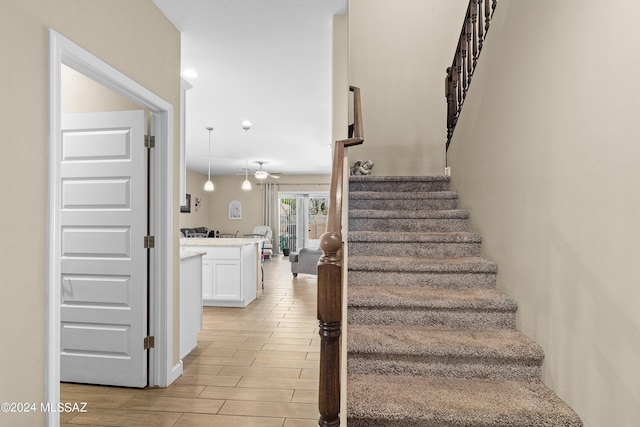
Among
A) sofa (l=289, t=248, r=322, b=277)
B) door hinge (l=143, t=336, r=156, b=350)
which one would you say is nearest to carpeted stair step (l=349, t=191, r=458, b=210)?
door hinge (l=143, t=336, r=156, b=350)

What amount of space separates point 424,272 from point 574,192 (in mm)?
1080

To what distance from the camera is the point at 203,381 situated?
106 inches

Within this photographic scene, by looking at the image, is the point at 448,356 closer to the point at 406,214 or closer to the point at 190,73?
the point at 406,214

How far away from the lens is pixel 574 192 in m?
1.66

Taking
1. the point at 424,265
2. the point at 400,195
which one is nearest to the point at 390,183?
the point at 400,195

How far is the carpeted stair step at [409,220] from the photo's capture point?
10.0 ft

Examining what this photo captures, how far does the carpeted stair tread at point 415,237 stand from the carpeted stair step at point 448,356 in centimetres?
89

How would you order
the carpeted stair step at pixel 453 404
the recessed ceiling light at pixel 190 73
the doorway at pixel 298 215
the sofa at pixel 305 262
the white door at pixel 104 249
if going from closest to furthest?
1. the carpeted stair step at pixel 453 404
2. the white door at pixel 104 249
3. the recessed ceiling light at pixel 190 73
4. the sofa at pixel 305 262
5. the doorway at pixel 298 215

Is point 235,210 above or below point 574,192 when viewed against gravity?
above

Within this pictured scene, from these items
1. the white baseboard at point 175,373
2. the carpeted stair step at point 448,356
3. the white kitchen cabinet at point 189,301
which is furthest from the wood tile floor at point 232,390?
the carpeted stair step at point 448,356

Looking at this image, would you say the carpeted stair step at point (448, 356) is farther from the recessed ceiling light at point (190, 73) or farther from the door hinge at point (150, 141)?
the recessed ceiling light at point (190, 73)

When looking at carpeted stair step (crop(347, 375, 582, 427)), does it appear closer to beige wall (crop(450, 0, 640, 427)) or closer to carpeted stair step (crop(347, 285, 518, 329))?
beige wall (crop(450, 0, 640, 427))

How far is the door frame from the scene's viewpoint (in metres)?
1.61

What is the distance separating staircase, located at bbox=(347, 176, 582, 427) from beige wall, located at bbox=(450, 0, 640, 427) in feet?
0.42
